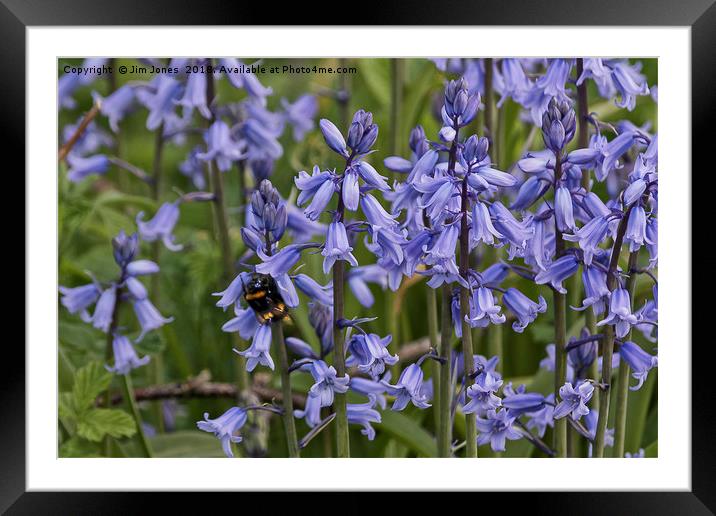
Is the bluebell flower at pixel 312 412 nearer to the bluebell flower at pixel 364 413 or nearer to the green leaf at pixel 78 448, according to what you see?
the bluebell flower at pixel 364 413

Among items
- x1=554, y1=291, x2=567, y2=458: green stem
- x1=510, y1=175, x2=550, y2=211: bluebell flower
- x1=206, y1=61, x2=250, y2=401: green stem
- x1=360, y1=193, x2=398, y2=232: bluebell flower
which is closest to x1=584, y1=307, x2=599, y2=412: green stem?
x1=554, y1=291, x2=567, y2=458: green stem

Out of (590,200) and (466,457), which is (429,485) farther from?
(590,200)

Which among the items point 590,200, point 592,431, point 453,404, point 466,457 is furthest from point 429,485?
point 590,200

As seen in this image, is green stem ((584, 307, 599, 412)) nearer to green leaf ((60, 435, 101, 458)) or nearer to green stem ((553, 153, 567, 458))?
green stem ((553, 153, 567, 458))

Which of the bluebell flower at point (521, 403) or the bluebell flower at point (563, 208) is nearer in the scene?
the bluebell flower at point (563, 208)

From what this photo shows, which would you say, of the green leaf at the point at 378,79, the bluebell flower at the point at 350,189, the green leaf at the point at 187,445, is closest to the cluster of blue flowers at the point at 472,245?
the bluebell flower at the point at 350,189

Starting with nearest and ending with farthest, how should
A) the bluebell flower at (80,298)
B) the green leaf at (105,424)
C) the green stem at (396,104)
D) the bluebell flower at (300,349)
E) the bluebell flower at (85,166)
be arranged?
the bluebell flower at (300,349) < the green leaf at (105,424) < the bluebell flower at (80,298) < the green stem at (396,104) < the bluebell flower at (85,166)
